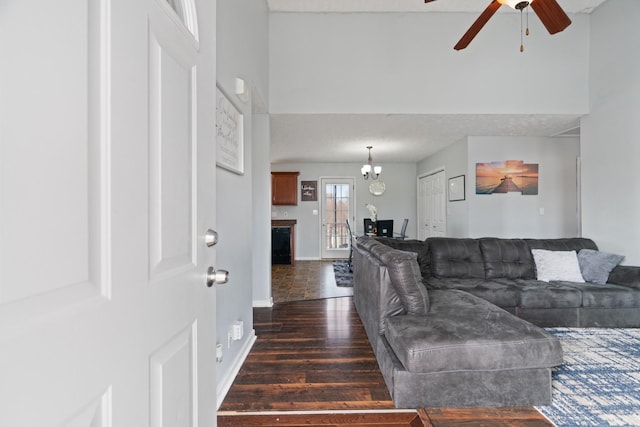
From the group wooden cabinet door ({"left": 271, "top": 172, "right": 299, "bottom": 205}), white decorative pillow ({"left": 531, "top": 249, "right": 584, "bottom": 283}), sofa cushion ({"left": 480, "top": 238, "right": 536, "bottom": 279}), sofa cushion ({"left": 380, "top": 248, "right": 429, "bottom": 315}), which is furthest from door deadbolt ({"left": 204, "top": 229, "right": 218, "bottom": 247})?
wooden cabinet door ({"left": 271, "top": 172, "right": 299, "bottom": 205})

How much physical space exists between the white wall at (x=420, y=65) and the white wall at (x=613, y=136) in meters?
0.19

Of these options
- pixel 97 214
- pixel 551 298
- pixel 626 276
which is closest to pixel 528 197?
pixel 626 276

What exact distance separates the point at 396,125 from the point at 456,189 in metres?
1.81

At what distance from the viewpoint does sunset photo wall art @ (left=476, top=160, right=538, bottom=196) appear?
496 centimetres

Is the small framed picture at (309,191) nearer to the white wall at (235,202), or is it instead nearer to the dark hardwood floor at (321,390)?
the white wall at (235,202)

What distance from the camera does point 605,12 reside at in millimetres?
3627

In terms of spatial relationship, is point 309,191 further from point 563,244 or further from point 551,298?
point 551,298

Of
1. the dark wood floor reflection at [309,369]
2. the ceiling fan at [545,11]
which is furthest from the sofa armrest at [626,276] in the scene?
the dark wood floor reflection at [309,369]

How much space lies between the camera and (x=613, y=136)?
3557mm

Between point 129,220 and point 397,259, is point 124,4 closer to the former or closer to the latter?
point 129,220

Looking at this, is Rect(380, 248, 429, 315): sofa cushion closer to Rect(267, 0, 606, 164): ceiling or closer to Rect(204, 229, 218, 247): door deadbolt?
Rect(204, 229, 218, 247): door deadbolt

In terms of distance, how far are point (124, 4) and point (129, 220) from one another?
40 centimetres

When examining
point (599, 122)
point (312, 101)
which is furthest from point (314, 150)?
point (599, 122)

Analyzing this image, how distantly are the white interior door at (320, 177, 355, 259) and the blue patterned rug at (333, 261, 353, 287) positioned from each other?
670 millimetres
